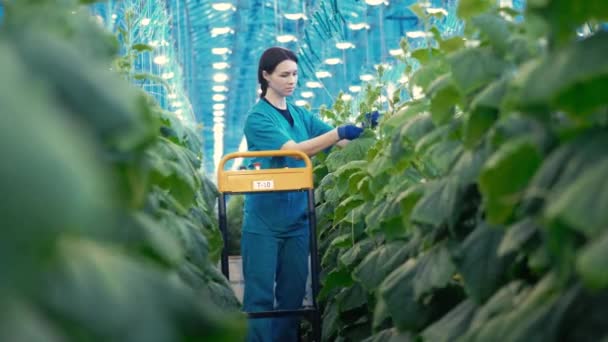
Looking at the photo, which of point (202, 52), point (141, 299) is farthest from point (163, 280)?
point (202, 52)

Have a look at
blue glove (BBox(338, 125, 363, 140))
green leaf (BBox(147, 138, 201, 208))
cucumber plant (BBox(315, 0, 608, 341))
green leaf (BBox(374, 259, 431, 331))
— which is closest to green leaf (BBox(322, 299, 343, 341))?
blue glove (BBox(338, 125, 363, 140))

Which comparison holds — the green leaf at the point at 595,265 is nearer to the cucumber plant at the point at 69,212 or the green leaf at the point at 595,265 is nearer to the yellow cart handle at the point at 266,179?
the cucumber plant at the point at 69,212

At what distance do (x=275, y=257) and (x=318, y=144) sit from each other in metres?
0.71

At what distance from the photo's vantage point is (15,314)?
98 centimetres

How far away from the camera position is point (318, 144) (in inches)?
218

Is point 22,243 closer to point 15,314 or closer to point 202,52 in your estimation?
point 15,314

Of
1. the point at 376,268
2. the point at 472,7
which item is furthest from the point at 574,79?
the point at 376,268

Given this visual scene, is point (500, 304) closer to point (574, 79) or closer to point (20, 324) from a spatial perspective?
point (574, 79)

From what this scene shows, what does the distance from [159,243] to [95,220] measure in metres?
0.57

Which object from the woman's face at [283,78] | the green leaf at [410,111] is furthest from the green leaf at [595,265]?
the woman's face at [283,78]

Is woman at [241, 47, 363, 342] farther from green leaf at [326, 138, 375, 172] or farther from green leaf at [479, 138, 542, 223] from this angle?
green leaf at [479, 138, 542, 223]

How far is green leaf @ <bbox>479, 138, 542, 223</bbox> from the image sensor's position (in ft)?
5.79

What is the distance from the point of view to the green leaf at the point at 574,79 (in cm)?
146

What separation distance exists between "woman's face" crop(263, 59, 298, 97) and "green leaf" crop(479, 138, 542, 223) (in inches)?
167
